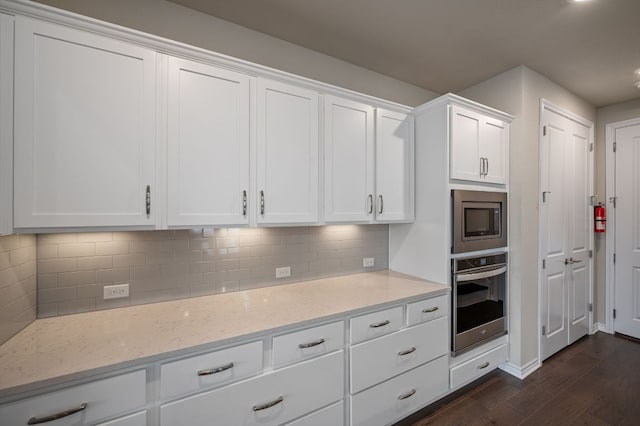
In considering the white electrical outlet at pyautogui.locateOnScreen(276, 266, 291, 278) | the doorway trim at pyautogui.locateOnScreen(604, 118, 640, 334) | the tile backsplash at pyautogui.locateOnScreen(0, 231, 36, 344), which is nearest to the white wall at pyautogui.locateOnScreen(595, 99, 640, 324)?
the doorway trim at pyautogui.locateOnScreen(604, 118, 640, 334)

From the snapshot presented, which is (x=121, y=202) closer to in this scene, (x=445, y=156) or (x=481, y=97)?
(x=445, y=156)

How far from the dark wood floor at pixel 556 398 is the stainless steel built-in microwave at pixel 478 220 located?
1206 mm

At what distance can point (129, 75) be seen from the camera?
54.5 inches

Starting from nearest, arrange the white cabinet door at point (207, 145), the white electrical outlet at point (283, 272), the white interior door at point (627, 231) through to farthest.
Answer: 1. the white cabinet door at point (207, 145)
2. the white electrical outlet at point (283, 272)
3. the white interior door at point (627, 231)

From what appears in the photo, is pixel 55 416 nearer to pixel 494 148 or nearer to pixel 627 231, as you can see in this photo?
pixel 494 148

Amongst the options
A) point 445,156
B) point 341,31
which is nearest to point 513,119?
point 445,156

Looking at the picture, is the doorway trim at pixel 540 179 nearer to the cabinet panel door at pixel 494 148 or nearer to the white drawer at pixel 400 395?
the cabinet panel door at pixel 494 148

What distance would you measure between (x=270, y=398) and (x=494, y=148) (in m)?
2.64

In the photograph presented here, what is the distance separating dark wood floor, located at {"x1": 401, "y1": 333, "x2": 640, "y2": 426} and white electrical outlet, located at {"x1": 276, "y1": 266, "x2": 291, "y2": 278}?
4.44 ft

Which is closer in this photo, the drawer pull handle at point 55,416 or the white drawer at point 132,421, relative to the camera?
the drawer pull handle at point 55,416

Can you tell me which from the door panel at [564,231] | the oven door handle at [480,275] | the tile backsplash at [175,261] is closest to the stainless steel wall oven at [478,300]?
the oven door handle at [480,275]

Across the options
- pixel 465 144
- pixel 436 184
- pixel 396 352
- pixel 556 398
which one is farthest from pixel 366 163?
pixel 556 398

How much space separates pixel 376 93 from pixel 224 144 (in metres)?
1.71

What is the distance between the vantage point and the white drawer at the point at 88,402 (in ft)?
3.20
